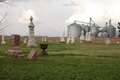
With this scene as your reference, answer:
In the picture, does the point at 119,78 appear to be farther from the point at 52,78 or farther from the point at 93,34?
the point at 93,34

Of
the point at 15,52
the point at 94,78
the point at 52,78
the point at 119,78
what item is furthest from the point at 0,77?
the point at 15,52

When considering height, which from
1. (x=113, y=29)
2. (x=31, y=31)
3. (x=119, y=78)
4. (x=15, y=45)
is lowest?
(x=119, y=78)

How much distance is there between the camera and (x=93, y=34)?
9181 cm

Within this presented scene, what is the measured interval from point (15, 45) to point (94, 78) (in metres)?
8.04

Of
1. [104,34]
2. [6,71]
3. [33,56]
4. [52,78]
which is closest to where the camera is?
[52,78]

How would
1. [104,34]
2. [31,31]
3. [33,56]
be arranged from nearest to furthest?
[33,56] < [31,31] < [104,34]

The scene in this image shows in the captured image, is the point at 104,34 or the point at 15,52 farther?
the point at 104,34

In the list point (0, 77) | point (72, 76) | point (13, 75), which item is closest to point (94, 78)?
point (72, 76)

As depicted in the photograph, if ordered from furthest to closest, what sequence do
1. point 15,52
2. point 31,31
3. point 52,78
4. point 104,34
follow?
point 104,34, point 31,31, point 15,52, point 52,78

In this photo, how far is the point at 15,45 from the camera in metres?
12.1

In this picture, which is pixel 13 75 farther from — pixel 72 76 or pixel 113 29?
pixel 113 29

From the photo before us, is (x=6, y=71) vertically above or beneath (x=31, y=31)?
beneath

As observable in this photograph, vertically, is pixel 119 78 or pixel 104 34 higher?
pixel 104 34

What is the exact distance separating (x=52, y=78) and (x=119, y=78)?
2833mm
